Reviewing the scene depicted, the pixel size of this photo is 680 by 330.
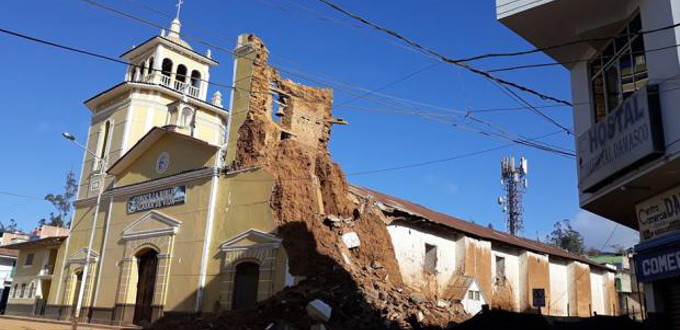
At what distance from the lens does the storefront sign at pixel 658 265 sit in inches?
406

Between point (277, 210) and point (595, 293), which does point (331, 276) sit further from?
point (595, 293)

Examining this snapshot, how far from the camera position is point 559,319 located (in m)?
13.4

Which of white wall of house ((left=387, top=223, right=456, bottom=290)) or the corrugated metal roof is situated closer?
white wall of house ((left=387, top=223, right=456, bottom=290))

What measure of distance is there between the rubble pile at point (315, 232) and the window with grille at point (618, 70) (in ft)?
28.4

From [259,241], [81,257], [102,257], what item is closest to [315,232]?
[259,241]

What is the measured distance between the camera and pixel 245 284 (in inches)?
842

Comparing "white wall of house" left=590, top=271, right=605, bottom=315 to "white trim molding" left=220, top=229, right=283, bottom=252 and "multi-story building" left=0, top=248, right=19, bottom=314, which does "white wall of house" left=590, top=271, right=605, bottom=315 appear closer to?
"white trim molding" left=220, top=229, right=283, bottom=252

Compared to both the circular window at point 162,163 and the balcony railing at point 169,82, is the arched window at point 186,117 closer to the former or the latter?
the circular window at point 162,163

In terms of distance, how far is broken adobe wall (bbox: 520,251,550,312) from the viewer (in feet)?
99.8

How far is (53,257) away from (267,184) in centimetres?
2057

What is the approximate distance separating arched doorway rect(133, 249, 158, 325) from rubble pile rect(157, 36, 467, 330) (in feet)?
21.4

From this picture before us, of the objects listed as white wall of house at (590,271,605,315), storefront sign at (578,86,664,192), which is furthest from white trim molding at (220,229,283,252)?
white wall of house at (590,271,605,315)

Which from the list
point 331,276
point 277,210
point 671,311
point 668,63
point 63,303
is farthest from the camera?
point 63,303

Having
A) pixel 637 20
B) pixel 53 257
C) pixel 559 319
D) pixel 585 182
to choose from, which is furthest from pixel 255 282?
pixel 53 257
